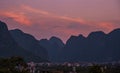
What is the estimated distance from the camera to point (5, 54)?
178 m

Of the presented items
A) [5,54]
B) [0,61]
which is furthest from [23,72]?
[5,54]

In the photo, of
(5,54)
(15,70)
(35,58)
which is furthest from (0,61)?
(35,58)

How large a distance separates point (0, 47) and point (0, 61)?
134819mm

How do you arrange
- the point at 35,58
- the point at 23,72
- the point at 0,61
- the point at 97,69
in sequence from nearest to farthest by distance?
the point at 97,69, the point at 23,72, the point at 0,61, the point at 35,58

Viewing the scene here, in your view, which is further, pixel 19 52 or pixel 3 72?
pixel 19 52

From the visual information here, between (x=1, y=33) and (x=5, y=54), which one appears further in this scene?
(x=1, y=33)

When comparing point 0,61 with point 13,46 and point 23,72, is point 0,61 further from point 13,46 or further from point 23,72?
point 13,46

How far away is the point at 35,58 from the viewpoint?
192 m

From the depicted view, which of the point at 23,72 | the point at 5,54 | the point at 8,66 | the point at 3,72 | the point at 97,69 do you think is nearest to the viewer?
the point at 97,69

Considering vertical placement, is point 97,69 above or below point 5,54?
below

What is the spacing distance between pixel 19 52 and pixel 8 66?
13631 cm

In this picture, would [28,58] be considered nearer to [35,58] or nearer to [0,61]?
[35,58]

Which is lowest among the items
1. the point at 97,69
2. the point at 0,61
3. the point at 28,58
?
the point at 97,69

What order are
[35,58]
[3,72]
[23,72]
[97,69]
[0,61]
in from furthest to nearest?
[35,58]
[0,61]
[23,72]
[3,72]
[97,69]
